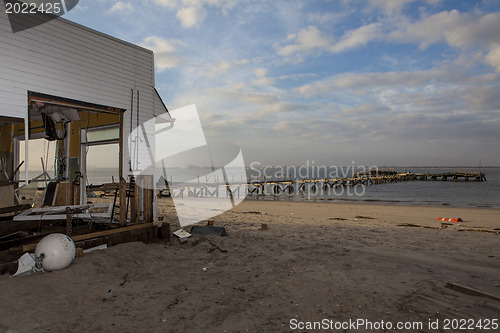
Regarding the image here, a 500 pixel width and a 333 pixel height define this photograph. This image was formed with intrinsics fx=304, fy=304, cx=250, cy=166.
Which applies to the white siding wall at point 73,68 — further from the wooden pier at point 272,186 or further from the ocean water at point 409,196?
the ocean water at point 409,196

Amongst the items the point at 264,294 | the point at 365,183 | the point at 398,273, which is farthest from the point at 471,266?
the point at 365,183

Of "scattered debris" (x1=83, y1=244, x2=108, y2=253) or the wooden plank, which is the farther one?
the wooden plank

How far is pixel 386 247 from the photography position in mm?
9125

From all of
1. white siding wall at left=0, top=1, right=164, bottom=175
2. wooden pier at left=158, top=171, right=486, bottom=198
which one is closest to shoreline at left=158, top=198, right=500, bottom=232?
white siding wall at left=0, top=1, right=164, bottom=175

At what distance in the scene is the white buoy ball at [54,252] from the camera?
5.91 metres

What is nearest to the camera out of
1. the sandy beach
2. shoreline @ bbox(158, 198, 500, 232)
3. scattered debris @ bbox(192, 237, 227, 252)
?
the sandy beach

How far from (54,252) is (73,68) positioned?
4856 mm

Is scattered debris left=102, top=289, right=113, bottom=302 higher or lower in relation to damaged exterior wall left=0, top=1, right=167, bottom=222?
lower

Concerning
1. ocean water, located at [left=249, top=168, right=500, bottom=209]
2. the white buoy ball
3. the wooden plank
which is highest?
the wooden plank

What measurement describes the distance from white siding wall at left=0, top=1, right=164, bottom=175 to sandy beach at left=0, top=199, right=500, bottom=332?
3.83 m

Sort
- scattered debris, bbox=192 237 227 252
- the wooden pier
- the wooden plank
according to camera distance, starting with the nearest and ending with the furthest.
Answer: the wooden plank → scattered debris, bbox=192 237 227 252 → the wooden pier

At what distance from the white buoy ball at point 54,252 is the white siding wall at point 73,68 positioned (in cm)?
307

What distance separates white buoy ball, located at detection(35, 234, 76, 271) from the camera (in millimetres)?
Result: 5910

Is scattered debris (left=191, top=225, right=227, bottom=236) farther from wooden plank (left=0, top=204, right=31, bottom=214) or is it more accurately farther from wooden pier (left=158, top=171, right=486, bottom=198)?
wooden pier (left=158, top=171, right=486, bottom=198)
